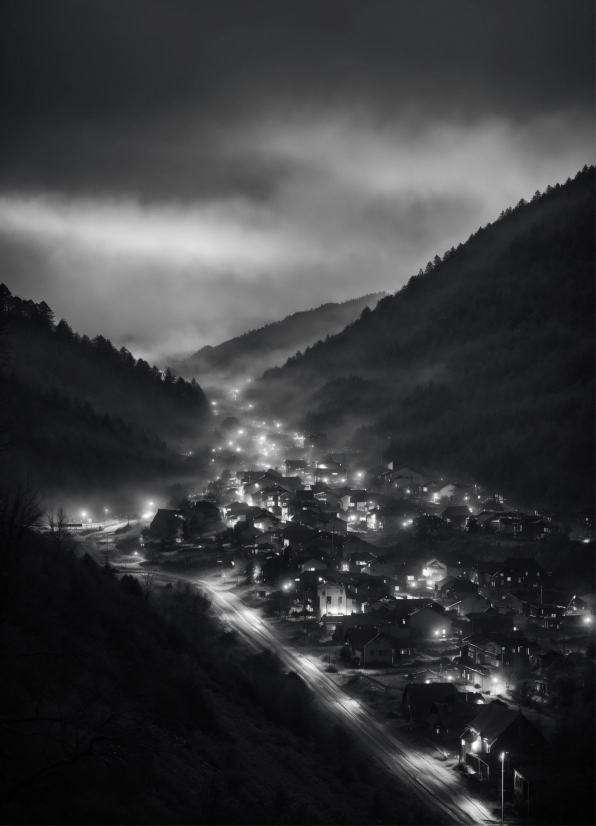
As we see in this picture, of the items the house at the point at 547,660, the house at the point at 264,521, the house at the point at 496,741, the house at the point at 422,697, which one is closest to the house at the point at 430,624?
the house at the point at 547,660

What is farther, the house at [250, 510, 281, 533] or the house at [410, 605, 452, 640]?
the house at [250, 510, 281, 533]

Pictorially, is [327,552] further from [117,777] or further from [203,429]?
[203,429]

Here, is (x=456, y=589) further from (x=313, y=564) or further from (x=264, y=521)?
(x=264, y=521)

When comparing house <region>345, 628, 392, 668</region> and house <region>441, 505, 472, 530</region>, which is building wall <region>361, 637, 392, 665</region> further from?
house <region>441, 505, 472, 530</region>

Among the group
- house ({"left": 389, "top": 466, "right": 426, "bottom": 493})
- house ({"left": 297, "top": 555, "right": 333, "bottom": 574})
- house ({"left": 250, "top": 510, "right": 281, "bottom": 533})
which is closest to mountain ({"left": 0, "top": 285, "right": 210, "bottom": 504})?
house ({"left": 250, "top": 510, "right": 281, "bottom": 533})

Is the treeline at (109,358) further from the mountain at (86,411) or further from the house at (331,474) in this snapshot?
the house at (331,474)

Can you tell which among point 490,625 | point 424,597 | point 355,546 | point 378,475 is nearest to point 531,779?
point 490,625
